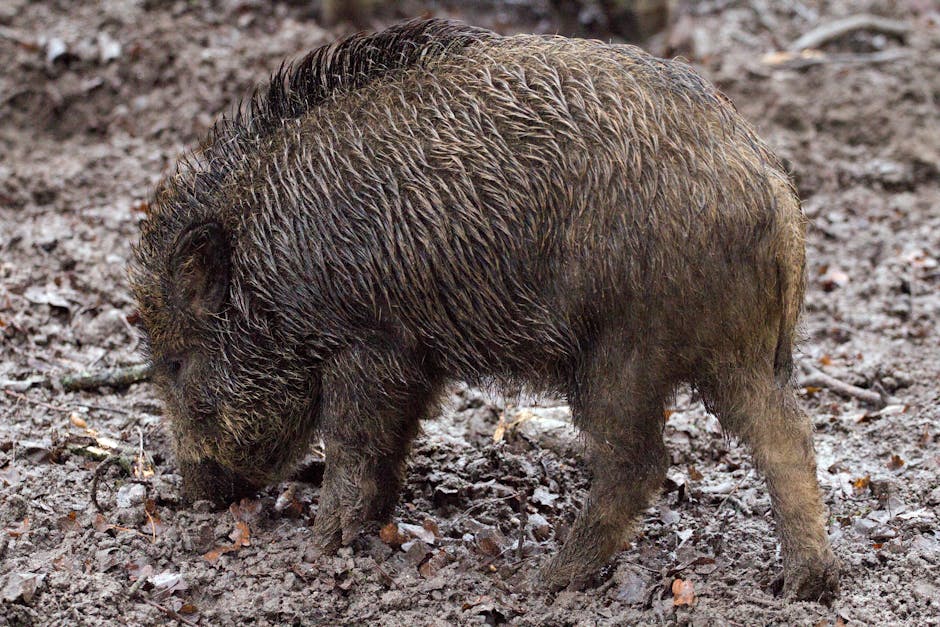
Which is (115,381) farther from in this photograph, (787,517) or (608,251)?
(787,517)

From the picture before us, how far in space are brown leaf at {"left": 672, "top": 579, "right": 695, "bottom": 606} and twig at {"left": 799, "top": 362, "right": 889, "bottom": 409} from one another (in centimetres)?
213

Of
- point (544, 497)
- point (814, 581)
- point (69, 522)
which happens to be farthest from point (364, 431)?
point (814, 581)

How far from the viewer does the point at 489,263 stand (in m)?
4.17

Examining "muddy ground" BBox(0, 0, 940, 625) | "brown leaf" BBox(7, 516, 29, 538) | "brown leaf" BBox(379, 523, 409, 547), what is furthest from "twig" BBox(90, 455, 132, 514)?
"brown leaf" BBox(379, 523, 409, 547)

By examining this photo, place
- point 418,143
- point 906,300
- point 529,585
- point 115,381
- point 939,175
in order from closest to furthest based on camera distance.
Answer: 1. point 418,143
2. point 529,585
3. point 115,381
4. point 906,300
5. point 939,175

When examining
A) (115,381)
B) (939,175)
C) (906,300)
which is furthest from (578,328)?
(939,175)

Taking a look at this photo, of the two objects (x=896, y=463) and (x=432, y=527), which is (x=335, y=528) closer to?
(x=432, y=527)

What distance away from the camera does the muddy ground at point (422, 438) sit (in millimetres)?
4418

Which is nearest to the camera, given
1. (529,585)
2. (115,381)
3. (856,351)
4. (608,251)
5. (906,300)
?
(608,251)

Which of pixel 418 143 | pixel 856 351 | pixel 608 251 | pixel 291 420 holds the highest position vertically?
pixel 418 143

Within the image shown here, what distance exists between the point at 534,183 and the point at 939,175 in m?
5.77

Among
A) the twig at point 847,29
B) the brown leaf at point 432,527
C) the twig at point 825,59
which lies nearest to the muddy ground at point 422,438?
the brown leaf at point 432,527

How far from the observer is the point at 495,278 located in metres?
4.17

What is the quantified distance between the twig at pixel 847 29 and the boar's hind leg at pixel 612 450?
7.10m
